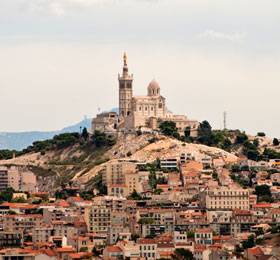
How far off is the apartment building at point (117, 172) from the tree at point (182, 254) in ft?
172

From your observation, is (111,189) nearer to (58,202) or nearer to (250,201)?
(58,202)

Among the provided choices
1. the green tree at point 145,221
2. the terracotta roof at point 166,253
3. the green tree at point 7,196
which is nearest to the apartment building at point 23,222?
the green tree at point 145,221

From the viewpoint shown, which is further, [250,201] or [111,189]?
[111,189]

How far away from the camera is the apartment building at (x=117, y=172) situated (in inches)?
7234

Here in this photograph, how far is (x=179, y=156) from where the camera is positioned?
642 ft

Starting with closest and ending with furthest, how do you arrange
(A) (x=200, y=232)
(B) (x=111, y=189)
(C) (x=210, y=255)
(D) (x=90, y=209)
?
1. (C) (x=210, y=255)
2. (A) (x=200, y=232)
3. (D) (x=90, y=209)
4. (B) (x=111, y=189)

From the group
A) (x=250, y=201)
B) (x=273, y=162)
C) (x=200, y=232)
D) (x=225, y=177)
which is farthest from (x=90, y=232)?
(x=273, y=162)

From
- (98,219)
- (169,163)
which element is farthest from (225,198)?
(169,163)

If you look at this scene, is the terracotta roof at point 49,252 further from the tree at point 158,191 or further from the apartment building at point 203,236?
the tree at point 158,191

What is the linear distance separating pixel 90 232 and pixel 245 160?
47.1 metres

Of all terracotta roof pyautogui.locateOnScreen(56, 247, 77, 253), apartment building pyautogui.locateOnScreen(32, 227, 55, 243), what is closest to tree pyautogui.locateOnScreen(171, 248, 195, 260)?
terracotta roof pyautogui.locateOnScreen(56, 247, 77, 253)

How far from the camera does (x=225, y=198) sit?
162000 millimetres

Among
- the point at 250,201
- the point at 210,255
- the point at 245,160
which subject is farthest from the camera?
the point at 245,160

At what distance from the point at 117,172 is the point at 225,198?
89.3 ft
